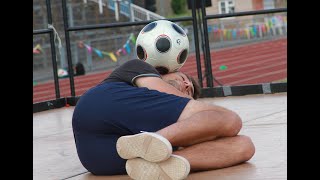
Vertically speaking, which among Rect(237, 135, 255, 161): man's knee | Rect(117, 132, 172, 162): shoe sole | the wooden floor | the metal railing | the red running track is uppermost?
the metal railing

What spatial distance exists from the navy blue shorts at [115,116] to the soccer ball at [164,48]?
49cm

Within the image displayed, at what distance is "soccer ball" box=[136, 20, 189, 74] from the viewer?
5449 mm

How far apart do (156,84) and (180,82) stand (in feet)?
1.26

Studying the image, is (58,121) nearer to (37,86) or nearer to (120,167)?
(120,167)

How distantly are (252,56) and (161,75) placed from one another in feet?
68.8

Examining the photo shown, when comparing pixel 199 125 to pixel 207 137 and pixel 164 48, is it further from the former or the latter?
pixel 164 48

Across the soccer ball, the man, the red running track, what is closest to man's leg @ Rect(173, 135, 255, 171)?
the man

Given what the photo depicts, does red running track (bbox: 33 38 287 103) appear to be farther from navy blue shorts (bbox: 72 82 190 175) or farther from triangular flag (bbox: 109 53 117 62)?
navy blue shorts (bbox: 72 82 190 175)

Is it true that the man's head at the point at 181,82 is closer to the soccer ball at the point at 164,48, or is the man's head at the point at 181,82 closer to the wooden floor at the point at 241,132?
the soccer ball at the point at 164,48

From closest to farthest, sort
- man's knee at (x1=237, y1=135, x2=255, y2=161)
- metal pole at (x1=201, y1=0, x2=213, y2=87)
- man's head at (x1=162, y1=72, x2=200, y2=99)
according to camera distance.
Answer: man's knee at (x1=237, y1=135, x2=255, y2=161), man's head at (x1=162, y1=72, x2=200, y2=99), metal pole at (x1=201, y1=0, x2=213, y2=87)

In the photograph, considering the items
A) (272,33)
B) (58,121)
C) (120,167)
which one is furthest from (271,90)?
(272,33)

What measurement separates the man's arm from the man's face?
0.29 meters

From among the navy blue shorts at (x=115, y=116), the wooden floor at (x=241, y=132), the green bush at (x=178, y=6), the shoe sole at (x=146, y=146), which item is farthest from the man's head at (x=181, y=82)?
the green bush at (x=178, y=6)

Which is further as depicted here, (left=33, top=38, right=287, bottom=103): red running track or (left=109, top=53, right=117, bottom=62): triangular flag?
(left=109, top=53, right=117, bottom=62): triangular flag
